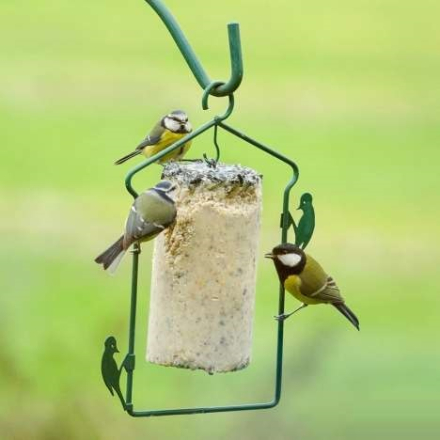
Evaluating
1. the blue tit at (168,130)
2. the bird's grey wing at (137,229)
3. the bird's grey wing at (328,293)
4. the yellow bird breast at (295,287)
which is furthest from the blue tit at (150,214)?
the blue tit at (168,130)

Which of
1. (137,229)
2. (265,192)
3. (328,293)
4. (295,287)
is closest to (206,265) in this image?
(137,229)

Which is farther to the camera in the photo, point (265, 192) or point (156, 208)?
point (265, 192)

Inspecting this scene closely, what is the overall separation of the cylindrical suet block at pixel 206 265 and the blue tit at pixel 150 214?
0.06 metres

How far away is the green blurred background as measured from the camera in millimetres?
3932

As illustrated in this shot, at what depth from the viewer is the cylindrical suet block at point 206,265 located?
107 inches

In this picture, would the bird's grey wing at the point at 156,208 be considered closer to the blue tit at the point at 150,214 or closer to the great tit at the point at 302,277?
the blue tit at the point at 150,214

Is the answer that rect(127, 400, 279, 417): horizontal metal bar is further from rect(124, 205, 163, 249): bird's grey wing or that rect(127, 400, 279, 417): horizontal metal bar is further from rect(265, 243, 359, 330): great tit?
rect(124, 205, 163, 249): bird's grey wing

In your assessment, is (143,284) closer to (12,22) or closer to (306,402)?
(306,402)

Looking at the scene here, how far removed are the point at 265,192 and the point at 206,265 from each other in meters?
3.84

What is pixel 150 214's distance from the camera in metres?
2.62

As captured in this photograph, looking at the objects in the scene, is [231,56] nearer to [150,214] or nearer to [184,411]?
[150,214]

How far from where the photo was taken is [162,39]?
9891 mm

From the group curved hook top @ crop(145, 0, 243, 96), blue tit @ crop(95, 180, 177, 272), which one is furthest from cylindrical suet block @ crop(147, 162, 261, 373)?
curved hook top @ crop(145, 0, 243, 96)

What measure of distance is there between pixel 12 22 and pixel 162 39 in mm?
1073
